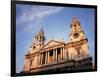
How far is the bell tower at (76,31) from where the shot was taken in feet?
7.69

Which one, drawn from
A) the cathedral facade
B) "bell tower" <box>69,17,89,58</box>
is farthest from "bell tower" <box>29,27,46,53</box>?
"bell tower" <box>69,17,89,58</box>

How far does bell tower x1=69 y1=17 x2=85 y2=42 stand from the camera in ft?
7.69

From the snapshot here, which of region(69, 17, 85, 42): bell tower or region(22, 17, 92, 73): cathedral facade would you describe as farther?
region(69, 17, 85, 42): bell tower

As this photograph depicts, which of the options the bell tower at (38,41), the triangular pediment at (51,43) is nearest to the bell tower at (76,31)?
the triangular pediment at (51,43)

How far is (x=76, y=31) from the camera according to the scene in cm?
236

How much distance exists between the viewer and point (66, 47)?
7.60ft

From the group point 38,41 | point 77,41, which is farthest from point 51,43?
point 77,41

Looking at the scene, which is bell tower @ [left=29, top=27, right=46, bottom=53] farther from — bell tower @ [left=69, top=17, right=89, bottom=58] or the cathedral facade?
bell tower @ [left=69, top=17, right=89, bottom=58]

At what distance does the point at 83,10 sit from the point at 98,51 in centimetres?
50

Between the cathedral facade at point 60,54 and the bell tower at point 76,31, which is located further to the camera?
the bell tower at point 76,31

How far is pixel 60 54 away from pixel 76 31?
1.02 ft

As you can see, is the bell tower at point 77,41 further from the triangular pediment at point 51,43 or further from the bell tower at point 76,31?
the triangular pediment at point 51,43

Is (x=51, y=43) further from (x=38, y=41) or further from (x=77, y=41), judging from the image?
(x=77, y=41)

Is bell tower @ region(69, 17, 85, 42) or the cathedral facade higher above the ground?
bell tower @ region(69, 17, 85, 42)
